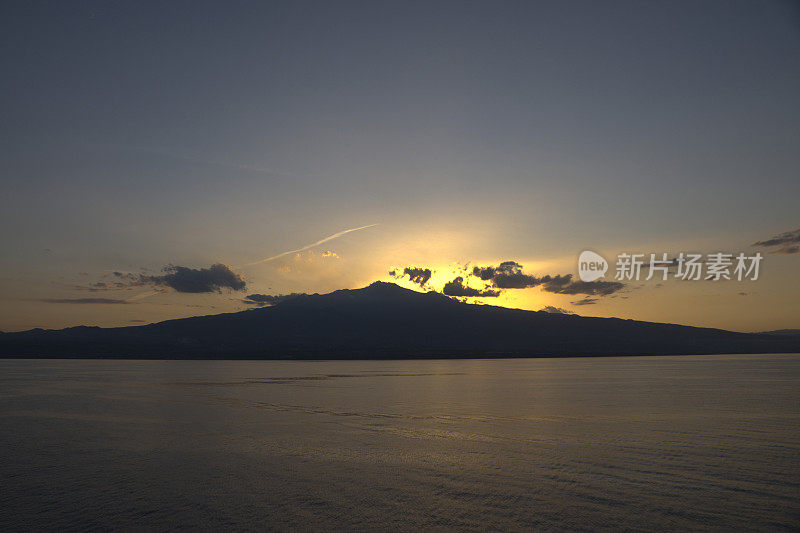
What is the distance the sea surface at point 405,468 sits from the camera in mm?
10820

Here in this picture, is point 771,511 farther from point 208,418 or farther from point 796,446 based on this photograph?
point 208,418

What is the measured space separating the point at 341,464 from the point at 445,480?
3.46 meters

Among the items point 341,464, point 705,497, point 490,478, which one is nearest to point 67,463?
point 341,464

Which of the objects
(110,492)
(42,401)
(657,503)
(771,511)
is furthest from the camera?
(42,401)

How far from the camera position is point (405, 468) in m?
15.0

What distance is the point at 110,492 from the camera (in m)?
12.9

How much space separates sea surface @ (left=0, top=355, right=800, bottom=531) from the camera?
10.8m

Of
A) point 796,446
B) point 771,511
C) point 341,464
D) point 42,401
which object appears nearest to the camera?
point 771,511

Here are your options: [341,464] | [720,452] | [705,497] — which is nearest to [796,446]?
[720,452]

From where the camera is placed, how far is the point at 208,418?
83.4 feet

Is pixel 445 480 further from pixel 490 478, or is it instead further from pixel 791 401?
pixel 791 401

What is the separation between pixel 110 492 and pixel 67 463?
454cm

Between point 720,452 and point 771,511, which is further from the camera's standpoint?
point 720,452

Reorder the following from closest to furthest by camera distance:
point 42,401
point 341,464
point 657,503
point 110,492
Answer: point 657,503 → point 110,492 → point 341,464 → point 42,401
